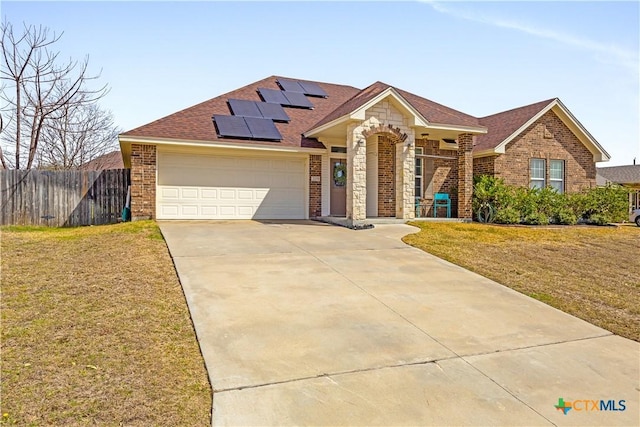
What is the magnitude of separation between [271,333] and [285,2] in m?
8.79

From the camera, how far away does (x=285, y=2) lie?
10.2 m

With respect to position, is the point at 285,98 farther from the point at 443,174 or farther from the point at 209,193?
the point at 443,174

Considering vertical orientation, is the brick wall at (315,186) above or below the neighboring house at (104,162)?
below

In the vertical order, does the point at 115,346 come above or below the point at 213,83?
below

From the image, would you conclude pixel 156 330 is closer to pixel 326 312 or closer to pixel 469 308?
pixel 326 312

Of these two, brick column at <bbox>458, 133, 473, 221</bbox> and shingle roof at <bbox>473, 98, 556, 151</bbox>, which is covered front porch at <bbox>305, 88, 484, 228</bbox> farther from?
shingle roof at <bbox>473, 98, 556, 151</bbox>

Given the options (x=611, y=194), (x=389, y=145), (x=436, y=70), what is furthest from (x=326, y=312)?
(x=611, y=194)

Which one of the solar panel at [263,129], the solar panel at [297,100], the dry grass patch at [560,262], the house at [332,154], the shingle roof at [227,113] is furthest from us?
the solar panel at [297,100]

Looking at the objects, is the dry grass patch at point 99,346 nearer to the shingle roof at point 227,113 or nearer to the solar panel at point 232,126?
the shingle roof at point 227,113

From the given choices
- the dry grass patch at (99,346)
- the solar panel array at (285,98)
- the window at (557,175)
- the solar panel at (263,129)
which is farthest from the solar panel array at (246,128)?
the window at (557,175)

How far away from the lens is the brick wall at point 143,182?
12.8 meters

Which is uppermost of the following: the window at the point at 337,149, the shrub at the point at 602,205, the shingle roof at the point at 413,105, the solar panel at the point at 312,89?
the solar panel at the point at 312,89

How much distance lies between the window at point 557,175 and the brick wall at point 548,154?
0.57ft

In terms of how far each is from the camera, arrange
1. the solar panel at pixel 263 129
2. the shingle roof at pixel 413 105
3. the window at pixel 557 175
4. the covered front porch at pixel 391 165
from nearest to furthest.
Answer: the covered front porch at pixel 391 165 < the shingle roof at pixel 413 105 < the solar panel at pixel 263 129 < the window at pixel 557 175
